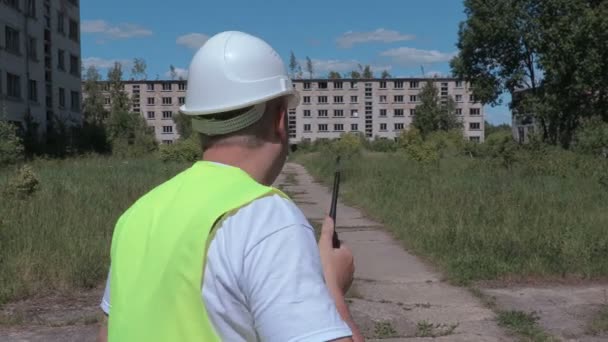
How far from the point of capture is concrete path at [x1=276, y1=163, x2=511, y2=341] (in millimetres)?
5676

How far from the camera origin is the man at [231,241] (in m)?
1.19

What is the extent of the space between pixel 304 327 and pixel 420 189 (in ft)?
49.4

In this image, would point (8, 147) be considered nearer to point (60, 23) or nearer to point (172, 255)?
point (60, 23)

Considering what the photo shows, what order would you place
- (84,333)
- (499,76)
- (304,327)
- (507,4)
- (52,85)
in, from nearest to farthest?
(304,327) → (84,333) → (507,4) → (499,76) → (52,85)

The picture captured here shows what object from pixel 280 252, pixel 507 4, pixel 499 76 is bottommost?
pixel 280 252

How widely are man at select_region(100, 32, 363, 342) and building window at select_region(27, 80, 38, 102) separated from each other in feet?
161

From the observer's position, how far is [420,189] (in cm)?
1597

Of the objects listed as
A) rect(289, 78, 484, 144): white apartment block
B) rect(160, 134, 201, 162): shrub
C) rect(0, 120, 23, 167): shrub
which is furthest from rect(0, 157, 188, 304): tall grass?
rect(289, 78, 484, 144): white apartment block

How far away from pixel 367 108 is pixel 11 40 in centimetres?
8196

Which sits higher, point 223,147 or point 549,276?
point 223,147

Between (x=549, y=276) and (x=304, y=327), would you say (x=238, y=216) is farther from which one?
(x=549, y=276)

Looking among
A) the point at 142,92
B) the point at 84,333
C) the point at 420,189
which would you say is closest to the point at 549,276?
the point at 84,333

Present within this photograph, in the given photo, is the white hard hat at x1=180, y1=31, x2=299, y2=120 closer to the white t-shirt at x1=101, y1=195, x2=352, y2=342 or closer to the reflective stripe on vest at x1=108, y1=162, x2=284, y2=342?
the reflective stripe on vest at x1=108, y1=162, x2=284, y2=342

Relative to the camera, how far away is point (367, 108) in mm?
120250
